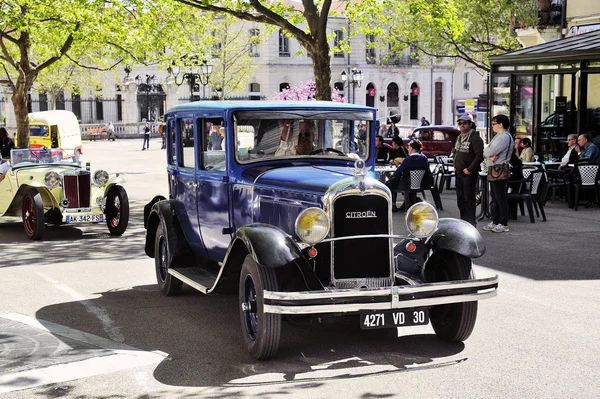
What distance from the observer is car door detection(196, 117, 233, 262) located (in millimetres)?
8555

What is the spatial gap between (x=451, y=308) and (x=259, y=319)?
1.65m

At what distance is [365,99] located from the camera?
87938 mm

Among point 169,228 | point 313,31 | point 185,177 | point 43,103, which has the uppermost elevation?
point 313,31

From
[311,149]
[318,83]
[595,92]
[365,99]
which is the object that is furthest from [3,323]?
[365,99]

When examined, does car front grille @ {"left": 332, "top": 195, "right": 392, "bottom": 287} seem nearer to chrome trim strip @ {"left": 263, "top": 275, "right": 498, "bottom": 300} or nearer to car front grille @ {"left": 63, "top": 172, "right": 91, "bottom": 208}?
chrome trim strip @ {"left": 263, "top": 275, "right": 498, "bottom": 300}

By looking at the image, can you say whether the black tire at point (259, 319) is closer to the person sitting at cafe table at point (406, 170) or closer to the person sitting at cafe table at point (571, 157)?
the person sitting at cafe table at point (406, 170)

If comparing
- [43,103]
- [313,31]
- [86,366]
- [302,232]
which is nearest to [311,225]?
[302,232]

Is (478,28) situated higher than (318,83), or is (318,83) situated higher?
(478,28)

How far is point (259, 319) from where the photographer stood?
271 inches

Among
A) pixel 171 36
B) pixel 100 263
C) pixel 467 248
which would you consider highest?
pixel 171 36

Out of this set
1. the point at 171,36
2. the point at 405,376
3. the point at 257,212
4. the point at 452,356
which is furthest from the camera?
the point at 171,36

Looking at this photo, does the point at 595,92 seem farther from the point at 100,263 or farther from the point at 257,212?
the point at 257,212

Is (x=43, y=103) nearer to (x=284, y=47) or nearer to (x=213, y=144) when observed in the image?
(x=284, y=47)

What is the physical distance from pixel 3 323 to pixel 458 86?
283 ft
